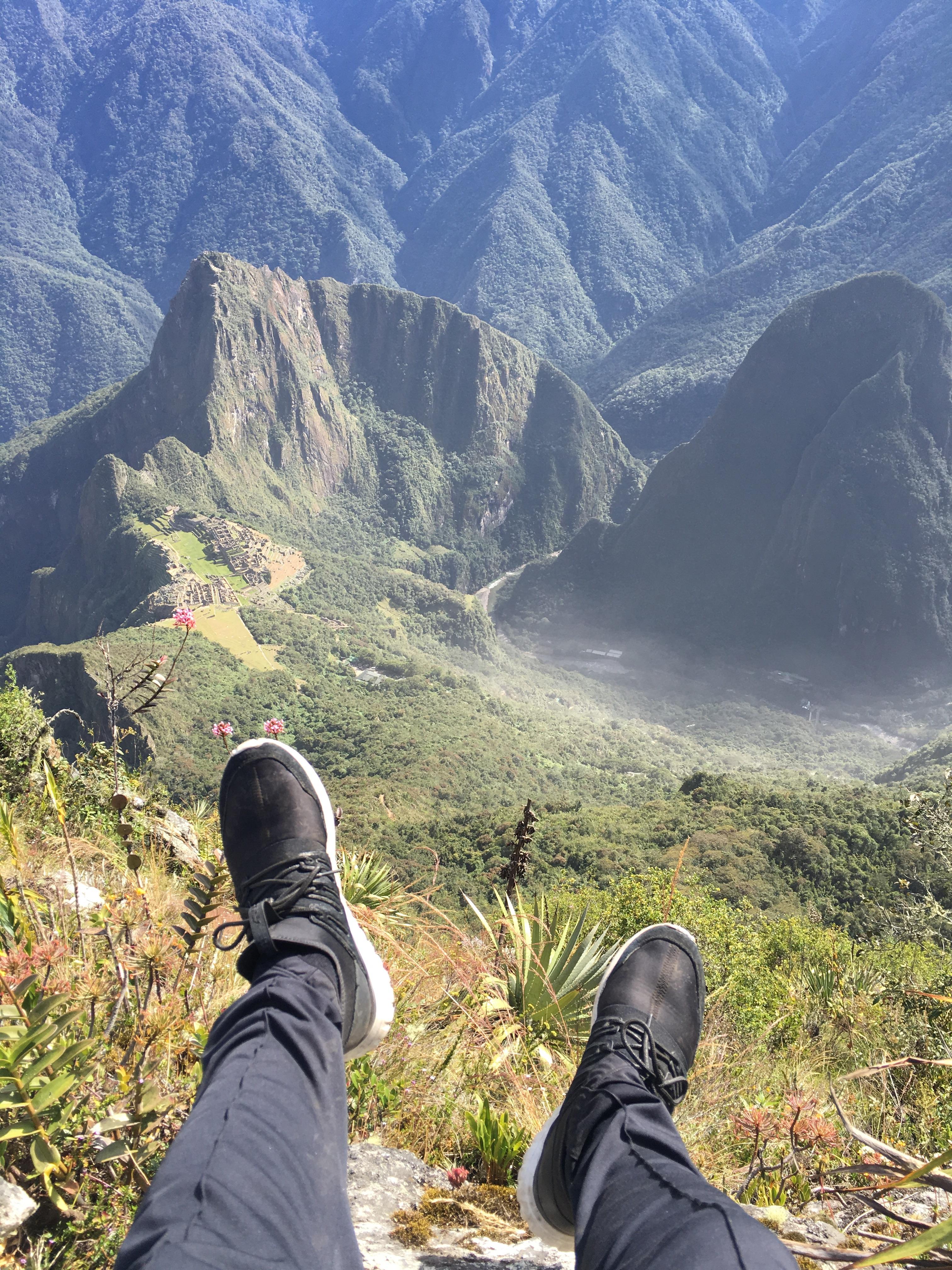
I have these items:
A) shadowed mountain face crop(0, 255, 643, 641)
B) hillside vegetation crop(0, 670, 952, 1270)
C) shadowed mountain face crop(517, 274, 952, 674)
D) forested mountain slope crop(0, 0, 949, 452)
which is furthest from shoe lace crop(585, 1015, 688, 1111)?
forested mountain slope crop(0, 0, 949, 452)

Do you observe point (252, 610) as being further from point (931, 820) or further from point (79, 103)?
point (79, 103)

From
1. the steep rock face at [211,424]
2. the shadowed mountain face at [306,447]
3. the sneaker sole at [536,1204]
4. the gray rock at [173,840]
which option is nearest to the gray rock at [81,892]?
the gray rock at [173,840]

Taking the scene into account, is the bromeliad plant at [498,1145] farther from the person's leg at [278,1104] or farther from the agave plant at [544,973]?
the agave plant at [544,973]

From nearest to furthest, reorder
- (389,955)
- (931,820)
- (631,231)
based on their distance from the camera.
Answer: (389,955) → (931,820) → (631,231)

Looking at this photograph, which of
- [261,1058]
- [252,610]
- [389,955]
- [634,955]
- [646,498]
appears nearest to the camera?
[261,1058]

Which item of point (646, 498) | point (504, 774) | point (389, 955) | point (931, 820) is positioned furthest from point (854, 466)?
point (389, 955)

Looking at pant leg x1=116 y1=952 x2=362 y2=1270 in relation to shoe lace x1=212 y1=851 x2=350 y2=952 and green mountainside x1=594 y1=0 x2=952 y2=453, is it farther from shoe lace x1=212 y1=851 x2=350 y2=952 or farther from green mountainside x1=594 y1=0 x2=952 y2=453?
green mountainside x1=594 y1=0 x2=952 y2=453

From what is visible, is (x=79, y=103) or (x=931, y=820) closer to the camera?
(x=931, y=820)
